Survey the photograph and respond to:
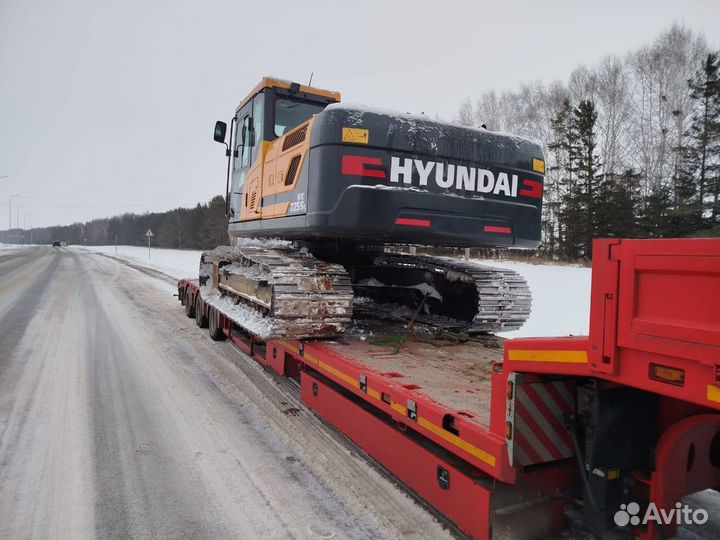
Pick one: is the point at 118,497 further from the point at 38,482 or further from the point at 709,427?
the point at 709,427

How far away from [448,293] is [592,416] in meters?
3.64

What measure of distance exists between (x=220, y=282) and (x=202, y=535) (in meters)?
4.75

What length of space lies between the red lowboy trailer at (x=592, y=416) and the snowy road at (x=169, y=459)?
407 millimetres

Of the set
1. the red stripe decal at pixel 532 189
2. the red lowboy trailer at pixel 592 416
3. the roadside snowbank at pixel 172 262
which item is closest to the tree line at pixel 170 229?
the roadside snowbank at pixel 172 262

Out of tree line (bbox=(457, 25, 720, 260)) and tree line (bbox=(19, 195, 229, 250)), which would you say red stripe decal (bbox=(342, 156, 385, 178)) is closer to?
tree line (bbox=(457, 25, 720, 260))

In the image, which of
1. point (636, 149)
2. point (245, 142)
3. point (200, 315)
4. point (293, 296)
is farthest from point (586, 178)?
point (293, 296)

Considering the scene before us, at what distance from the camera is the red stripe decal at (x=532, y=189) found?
5062 millimetres

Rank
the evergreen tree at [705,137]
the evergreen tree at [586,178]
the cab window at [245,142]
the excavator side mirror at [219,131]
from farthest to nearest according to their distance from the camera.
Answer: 1. the evergreen tree at [586,178]
2. the evergreen tree at [705,137]
3. the excavator side mirror at [219,131]
4. the cab window at [245,142]

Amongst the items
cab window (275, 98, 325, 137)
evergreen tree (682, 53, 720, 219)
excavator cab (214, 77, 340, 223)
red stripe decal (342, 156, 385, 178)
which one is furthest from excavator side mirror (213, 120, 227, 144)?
evergreen tree (682, 53, 720, 219)

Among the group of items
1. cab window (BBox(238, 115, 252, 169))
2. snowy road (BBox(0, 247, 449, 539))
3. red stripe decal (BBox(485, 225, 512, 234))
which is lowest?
snowy road (BBox(0, 247, 449, 539))

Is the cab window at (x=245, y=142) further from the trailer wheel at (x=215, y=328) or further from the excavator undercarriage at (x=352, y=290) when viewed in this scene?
the trailer wheel at (x=215, y=328)

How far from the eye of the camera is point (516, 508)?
2.57 m

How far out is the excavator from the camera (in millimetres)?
4375

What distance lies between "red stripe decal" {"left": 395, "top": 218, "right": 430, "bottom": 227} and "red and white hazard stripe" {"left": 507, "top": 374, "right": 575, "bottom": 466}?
224 cm
